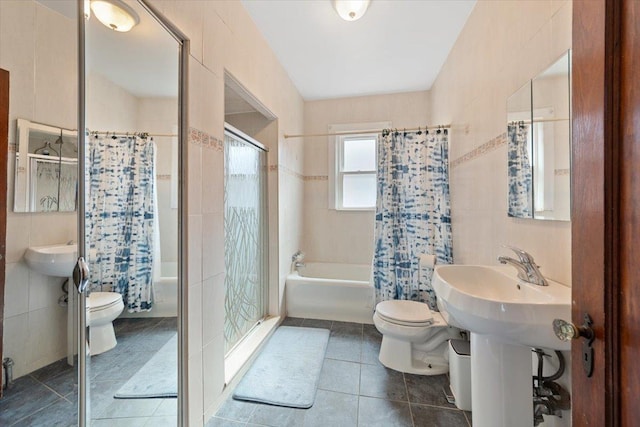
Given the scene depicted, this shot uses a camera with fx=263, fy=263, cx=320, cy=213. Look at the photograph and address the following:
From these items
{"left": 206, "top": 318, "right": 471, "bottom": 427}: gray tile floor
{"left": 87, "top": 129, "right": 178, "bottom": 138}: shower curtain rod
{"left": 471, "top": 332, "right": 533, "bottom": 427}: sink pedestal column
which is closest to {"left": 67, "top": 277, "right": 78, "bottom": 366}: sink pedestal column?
{"left": 87, "top": 129, "right": 178, "bottom": 138}: shower curtain rod

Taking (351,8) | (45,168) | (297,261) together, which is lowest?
(297,261)

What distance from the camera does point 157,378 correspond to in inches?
48.5

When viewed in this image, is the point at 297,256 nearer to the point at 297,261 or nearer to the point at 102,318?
the point at 297,261

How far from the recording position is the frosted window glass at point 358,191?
3369mm

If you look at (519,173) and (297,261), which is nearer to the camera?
(519,173)

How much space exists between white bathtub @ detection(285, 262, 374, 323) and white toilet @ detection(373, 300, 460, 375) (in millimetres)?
649

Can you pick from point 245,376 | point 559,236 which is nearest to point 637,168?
point 559,236

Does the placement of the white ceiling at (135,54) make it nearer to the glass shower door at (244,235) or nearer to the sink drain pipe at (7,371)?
the glass shower door at (244,235)

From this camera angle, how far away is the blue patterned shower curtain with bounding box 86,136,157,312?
3.11ft

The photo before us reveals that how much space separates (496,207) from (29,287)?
2068mm

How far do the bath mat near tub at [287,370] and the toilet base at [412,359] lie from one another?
0.53m

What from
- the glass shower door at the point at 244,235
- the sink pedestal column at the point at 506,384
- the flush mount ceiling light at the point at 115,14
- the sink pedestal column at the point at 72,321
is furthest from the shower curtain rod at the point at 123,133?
the sink pedestal column at the point at 506,384

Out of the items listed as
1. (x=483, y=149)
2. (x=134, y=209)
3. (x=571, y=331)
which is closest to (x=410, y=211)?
(x=483, y=149)

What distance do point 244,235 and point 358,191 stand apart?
1.71m
